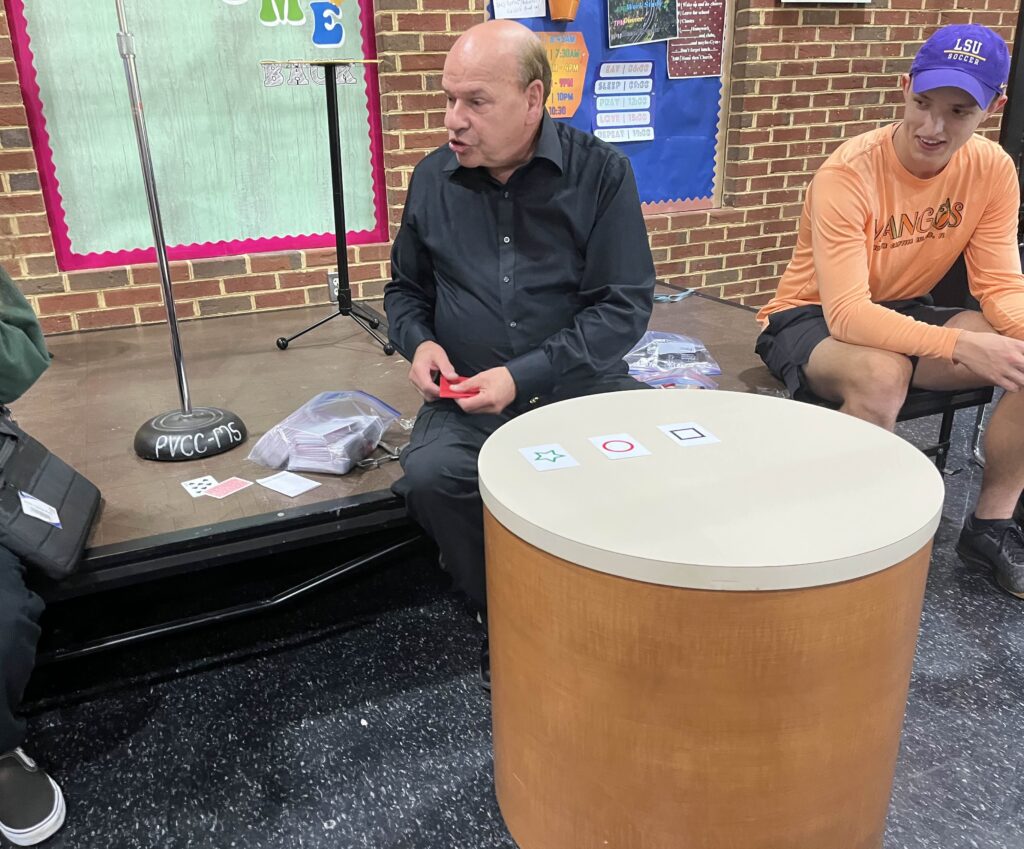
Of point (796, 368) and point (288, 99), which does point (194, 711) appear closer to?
point (796, 368)

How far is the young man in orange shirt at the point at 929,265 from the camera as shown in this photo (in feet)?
6.07

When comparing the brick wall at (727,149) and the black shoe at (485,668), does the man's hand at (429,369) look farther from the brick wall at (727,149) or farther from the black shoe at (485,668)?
the brick wall at (727,149)

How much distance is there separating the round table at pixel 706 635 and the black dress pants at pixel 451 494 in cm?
42

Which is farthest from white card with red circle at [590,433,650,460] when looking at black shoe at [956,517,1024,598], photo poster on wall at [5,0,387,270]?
photo poster on wall at [5,0,387,270]

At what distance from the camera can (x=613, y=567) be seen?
974 mm

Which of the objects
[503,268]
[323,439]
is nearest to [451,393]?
[503,268]

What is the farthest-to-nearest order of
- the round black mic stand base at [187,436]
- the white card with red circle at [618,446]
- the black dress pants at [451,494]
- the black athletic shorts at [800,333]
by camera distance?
the black athletic shorts at [800,333], the round black mic stand base at [187,436], the black dress pants at [451,494], the white card with red circle at [618,446]

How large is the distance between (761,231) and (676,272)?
0.48 metres

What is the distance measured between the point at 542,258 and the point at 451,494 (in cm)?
54

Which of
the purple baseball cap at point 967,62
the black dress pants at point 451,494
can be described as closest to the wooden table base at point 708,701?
the black dress pants at point 451,494

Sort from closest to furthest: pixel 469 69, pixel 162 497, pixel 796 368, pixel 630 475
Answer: pixel 630 475
pixel 469 69
pixel 162 497
pixel 796 368

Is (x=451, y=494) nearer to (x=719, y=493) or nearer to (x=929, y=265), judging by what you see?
(x=719, y=493)

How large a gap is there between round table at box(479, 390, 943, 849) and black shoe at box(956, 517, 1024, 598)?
1070 millimetres

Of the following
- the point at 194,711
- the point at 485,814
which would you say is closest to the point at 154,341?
the point at 194,711
